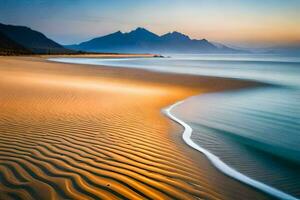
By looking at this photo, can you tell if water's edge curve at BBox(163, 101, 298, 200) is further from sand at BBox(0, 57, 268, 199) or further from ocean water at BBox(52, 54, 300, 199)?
sand at BBox(0, 57, 268, 199)

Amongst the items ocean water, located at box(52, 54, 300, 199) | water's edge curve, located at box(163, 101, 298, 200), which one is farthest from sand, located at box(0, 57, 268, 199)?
ocean water, located at box(52, 54, 300, 199)

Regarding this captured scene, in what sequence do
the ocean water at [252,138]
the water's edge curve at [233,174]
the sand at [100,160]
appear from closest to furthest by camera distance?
the sand at [100,160]
the water's edge curve at [233,174]
the ocean water at [252,138]

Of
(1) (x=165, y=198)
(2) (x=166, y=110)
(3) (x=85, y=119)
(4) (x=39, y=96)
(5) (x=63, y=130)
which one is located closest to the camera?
(1) (x=165, y=198)

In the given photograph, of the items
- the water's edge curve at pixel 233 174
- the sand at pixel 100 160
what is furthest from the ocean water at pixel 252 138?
the sand at pixel 100 160

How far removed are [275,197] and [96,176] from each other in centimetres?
301

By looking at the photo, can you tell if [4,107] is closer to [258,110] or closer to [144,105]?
[144,105]

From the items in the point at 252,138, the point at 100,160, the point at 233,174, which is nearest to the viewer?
the point at 100,160

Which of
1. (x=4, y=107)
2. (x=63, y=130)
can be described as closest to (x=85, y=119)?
(x=63, y=130)

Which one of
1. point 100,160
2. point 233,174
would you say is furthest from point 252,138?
point 100,160

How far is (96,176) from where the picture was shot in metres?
4.44

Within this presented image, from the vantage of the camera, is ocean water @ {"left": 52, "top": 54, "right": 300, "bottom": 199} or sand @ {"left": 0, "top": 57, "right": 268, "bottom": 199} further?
→ ocean water @ {"left": 52, "top": 54, "right": 300, "bottom": 199}

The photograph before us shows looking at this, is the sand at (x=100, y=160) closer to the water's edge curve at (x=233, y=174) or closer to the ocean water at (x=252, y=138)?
the water's edge curve at (x=233, y=174)

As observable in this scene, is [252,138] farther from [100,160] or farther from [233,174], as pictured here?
[100,160]

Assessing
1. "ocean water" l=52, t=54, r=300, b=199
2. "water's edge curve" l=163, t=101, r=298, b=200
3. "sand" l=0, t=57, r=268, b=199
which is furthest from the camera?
"ocean water" l=52, t=54, r=300, b=199
